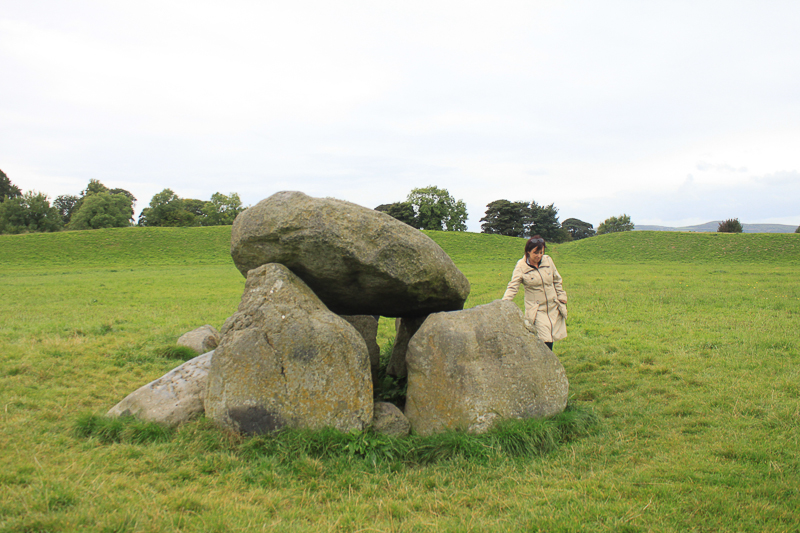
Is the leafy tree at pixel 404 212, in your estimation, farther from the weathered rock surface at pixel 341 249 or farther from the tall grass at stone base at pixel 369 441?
the tall grass at stone base at pixel 369 441

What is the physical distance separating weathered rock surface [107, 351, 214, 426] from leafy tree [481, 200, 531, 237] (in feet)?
303

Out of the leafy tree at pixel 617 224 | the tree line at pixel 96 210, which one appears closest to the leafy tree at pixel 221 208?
the tree line at pixel 96 210

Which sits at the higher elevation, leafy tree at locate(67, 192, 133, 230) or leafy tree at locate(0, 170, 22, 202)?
leafy tree at locate(0, 170, 22, 202)

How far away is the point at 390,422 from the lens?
6820mm

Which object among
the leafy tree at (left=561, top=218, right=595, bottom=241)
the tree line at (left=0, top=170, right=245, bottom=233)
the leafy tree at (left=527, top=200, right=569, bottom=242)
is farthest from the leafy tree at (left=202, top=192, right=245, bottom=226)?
the leafy tree at (left=561, top=218, right=595, bottom=241)

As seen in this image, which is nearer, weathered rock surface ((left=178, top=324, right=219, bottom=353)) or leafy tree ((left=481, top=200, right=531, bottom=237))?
weathered rock surface ((left=178, top=324, right=219, bottom=353))

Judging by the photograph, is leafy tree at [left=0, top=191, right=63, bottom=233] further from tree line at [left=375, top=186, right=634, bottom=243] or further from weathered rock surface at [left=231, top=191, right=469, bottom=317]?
weathered rock surface at [left=231, top=191, right=469, bottom=317]

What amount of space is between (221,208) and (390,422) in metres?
108

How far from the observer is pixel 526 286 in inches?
352

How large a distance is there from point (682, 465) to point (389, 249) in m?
4.75

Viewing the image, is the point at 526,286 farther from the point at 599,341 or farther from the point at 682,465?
the point at 599,341

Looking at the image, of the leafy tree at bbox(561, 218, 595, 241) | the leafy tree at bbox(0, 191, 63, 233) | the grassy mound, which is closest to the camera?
the grassy mound

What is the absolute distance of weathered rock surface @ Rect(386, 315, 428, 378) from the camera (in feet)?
32.0

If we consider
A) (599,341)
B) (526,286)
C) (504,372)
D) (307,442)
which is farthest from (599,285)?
(307,442)
